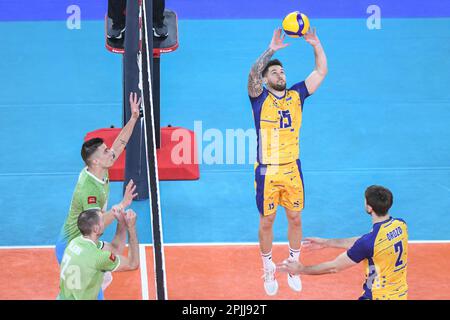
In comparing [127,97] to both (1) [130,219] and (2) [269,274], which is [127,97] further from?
(1) [130,219]

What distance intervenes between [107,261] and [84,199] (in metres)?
1.14

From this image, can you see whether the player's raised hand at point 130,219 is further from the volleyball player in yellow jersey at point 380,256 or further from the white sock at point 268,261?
the white sock at point 268,261

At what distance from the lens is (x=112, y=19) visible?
13.1 m

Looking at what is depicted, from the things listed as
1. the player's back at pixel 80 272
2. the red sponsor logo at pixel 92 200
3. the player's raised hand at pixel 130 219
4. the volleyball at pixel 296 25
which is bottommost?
the player's back at pixel 80 272

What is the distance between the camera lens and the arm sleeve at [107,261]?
784 cm

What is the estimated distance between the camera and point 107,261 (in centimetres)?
789

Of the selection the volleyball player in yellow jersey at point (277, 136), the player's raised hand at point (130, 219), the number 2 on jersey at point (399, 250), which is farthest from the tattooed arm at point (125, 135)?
the number 2 on jersey at point (399, 250)

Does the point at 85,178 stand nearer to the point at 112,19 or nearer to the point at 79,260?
the point at 79,260

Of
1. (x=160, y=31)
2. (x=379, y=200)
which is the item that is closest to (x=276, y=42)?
(x=379, y=200)

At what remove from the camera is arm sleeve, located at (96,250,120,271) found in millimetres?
7844

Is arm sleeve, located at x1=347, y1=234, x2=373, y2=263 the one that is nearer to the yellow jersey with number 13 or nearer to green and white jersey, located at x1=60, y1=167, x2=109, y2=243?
the yellow jersey with number 13

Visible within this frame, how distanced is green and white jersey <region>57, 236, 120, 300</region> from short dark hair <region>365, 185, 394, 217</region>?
2.47m
